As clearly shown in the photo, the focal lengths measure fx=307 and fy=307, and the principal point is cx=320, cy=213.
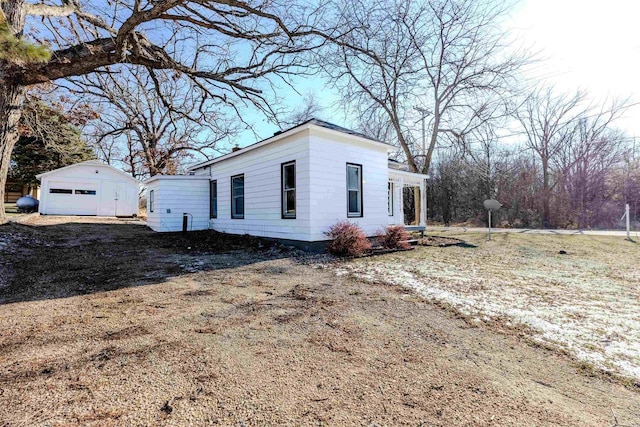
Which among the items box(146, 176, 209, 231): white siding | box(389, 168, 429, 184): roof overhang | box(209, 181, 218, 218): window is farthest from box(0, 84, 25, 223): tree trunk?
box(389, 168, 429, 184): roof overhang

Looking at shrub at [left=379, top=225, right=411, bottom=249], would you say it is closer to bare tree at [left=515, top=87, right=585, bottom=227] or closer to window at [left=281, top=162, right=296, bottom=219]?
window at [left=281, top=162, right=296, bottom=219]

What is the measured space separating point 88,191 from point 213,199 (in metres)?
11.3

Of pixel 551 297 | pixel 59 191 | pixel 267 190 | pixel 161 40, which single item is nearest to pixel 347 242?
pixel 267 190

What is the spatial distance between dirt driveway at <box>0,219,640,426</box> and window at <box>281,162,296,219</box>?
404 centimetres

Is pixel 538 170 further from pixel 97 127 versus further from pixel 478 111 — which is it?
pixel 97 127

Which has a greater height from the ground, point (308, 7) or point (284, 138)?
point (308, 7)

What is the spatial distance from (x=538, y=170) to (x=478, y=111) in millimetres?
Result: 9701

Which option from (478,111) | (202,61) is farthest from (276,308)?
(478,111)

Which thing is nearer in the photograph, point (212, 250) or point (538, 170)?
point (212, 250)

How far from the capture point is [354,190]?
8.71m

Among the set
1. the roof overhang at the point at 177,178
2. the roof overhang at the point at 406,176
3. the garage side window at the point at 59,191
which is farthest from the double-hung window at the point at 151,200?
the roof overhang at the point at 406,176

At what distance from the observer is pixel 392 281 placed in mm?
4949

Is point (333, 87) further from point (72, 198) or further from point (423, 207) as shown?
point (72, 198)

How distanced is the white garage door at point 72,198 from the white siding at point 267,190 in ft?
39.9
